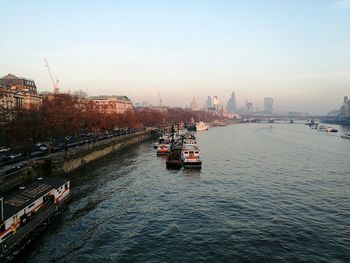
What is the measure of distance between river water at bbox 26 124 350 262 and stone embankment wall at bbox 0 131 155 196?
3113 mm

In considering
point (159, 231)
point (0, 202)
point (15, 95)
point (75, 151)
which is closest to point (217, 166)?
point (75, 151)

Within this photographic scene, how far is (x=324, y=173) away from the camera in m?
62.7

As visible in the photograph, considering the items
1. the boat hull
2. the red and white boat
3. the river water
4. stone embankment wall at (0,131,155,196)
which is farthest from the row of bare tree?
the boat hull

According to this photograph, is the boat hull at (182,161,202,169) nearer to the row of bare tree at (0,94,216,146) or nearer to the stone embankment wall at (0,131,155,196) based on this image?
the stone embankment wall at (0,131,155,196)

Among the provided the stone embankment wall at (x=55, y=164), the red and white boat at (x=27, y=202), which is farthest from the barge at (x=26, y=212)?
the stone embankment wall at (x=55, y=164)

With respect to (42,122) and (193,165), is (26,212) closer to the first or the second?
(42,122)

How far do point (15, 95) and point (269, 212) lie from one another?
116873mm

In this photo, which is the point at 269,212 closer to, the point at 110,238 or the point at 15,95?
the point at 110,238

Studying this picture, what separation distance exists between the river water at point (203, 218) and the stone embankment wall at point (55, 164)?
3113 mm

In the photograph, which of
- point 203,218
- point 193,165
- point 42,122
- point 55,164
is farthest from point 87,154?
point 203,218

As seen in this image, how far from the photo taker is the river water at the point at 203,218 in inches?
1096

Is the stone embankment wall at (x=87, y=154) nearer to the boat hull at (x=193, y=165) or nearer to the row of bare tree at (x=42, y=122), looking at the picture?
the row of bare tree at (x=42, y=122)

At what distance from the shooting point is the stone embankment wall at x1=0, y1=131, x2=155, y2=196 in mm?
42625

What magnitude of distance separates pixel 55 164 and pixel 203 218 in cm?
3071
